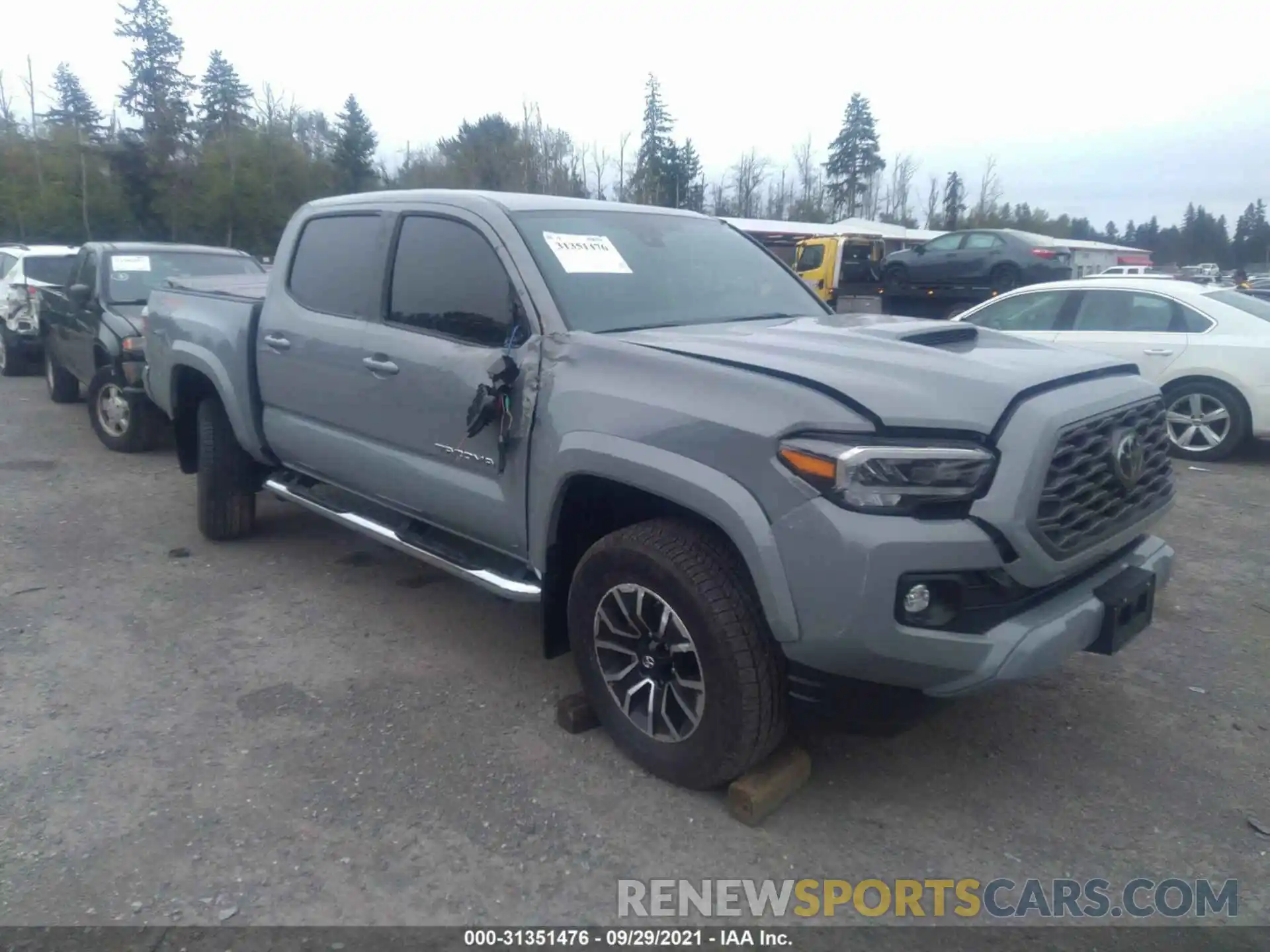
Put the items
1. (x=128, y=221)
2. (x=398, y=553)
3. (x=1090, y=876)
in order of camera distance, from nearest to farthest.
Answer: (x=1090, y=876), (x=398, y=553), (x=128, y=221)

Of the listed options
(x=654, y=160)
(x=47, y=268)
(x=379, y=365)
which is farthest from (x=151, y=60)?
(x=379, y=365)

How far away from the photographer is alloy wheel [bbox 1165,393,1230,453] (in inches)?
331

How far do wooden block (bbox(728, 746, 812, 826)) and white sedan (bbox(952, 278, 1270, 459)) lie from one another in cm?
650

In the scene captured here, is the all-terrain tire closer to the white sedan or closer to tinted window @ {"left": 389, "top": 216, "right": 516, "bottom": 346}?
tinted window @ {"left": 389, "top": 216, "right": 516, "bottom": 346}

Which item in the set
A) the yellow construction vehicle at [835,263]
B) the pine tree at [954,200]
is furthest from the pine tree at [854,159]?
the yellow construction vehicle at [835,263]

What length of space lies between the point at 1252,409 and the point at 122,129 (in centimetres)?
4266

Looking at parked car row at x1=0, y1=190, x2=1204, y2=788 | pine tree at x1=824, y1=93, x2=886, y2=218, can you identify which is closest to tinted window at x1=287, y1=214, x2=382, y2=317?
parked car row at x1=0, y1=190, x2=1204, y2=788

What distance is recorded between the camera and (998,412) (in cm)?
276

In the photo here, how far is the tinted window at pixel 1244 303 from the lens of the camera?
8.62 meters

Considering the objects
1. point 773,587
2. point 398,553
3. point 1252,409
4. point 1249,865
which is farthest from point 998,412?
point 1252,409

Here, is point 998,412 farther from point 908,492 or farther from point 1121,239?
point 1121,239

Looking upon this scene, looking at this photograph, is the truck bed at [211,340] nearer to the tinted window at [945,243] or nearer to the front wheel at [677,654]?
the front wheel at [677,654]

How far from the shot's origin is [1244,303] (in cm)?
884

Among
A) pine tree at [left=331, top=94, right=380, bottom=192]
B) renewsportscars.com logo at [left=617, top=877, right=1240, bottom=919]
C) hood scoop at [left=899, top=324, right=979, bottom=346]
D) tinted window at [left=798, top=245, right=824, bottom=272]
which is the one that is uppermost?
pine tree at [left=331, top=94, right=380, bottom=192]
